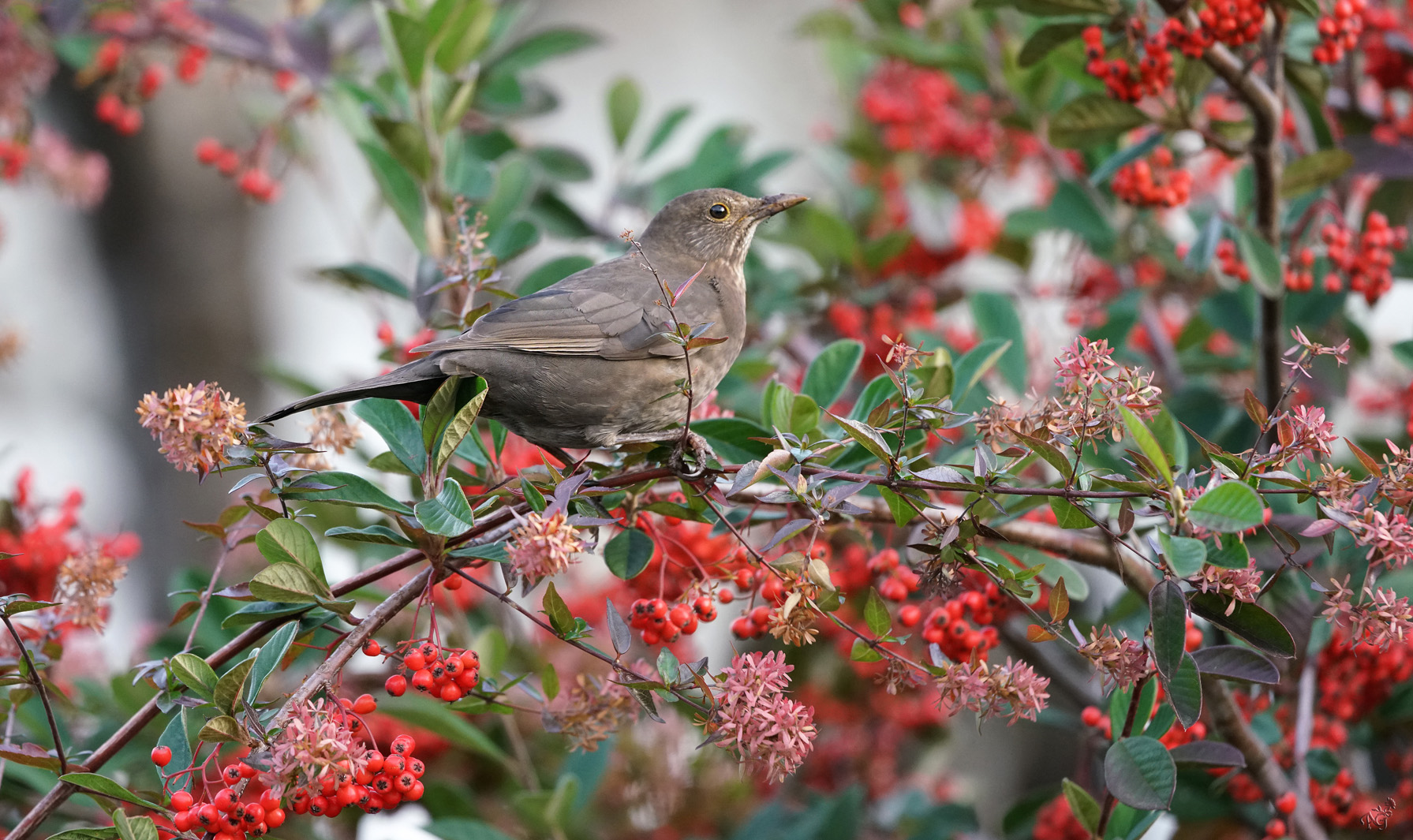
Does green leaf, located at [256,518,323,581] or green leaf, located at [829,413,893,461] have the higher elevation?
green leaf, located at [829,413,893,461]

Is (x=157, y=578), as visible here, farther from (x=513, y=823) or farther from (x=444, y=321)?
(x=444, y=321)

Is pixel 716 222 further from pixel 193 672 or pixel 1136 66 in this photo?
pixel 193 672

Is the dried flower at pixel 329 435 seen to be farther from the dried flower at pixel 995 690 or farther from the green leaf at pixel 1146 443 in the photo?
the green leaf at pixel 1146 443

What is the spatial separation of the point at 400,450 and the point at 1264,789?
1.99 meters

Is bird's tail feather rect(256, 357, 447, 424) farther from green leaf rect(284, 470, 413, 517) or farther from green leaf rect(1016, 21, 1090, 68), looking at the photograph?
green leaf rect(1016, 21, 1090, 68)

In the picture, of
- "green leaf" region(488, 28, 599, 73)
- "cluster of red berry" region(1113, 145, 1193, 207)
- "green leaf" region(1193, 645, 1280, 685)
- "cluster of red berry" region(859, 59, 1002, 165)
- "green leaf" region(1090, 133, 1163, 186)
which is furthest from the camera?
"cluster of red berry" region(859, 59, 1002, 165)

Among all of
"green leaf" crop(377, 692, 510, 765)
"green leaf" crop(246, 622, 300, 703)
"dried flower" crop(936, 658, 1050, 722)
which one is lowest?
"green leaf" crop(377, 692, 510, 765)

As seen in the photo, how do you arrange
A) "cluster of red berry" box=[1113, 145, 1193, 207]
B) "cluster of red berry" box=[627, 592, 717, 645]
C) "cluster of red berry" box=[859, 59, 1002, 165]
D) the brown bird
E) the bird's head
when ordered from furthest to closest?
"cluster of red berry" box=[859, 59, 1002, 165] → the bird's head → "cluster of red berry" box=[1113, 145, 1193, 207] → the brown bird → "cluster of red berry" box=[627, 592, 717, 645]

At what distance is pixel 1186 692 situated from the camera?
1892 mm

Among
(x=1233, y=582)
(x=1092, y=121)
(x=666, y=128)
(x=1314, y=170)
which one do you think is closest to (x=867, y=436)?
(x=1233, y=582)

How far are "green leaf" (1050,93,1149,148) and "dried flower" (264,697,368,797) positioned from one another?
2.30 m

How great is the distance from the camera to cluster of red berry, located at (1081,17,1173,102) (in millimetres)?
2645

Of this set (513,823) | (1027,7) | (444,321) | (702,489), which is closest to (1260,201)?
(1027,7)

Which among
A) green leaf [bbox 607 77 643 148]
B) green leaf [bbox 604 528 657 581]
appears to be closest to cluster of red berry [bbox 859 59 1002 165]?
green leaf [bbox 607 77 643 148]
